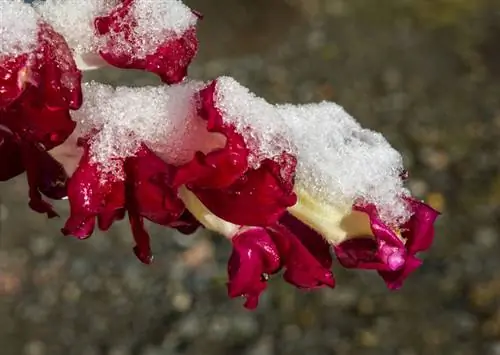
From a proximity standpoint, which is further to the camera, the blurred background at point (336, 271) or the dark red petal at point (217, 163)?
the blurred background at point (336, 271)

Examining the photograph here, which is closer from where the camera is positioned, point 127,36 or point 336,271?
point 127,36

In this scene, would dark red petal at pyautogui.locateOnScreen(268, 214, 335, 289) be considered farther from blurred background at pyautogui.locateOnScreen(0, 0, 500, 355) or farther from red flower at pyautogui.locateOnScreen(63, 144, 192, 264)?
blurred background at pyautogui.locateOnScreen(0, 0, 500, 355)

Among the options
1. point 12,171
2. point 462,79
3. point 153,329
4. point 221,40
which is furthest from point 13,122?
point 221,40

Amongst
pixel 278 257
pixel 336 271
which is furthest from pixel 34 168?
pixel 336 271

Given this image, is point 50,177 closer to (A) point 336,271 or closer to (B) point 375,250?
(B) point 375,250

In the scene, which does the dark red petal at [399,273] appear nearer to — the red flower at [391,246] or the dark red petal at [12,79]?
the red flower at [391,246]

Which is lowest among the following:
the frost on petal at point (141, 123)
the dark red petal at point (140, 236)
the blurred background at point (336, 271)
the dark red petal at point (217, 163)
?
the blurred background at point (336, 271)

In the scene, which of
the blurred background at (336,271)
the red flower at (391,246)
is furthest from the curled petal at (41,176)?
the blurred background at (336,271)
